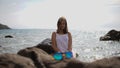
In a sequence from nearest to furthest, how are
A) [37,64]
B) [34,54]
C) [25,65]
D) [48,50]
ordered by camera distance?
[25,65]
[37,64]
[34,54]
[48,50]

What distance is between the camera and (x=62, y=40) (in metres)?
7.47

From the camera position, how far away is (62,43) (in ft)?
24.6

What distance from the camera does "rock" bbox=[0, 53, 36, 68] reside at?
6582 millimetres

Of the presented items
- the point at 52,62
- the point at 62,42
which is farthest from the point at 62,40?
the point at 52,62

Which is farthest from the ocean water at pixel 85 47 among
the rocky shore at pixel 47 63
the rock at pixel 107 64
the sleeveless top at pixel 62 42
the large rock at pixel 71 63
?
the rock at pixel 107 64

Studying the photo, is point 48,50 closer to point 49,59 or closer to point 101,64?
point 49,59

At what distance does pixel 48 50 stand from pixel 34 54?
3.13 metres

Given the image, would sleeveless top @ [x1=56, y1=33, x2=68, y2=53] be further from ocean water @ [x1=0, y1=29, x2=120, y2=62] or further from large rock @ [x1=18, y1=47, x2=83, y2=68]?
ocean water @ [x1=0, y1=29, x2=120, y2=62]

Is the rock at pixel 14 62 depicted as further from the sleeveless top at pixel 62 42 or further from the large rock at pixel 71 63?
the sleeveless top at pixel 62 42

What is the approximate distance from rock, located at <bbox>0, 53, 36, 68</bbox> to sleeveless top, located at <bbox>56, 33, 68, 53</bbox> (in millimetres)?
950

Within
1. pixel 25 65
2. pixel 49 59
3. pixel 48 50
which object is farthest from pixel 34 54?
pixel 48 50

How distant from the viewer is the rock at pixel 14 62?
658 centimetres

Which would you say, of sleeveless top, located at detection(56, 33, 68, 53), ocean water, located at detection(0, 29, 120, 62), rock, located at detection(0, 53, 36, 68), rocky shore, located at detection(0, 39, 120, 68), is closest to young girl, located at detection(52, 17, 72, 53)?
sleeveless top, located at detection(56, 33, 68, 53)

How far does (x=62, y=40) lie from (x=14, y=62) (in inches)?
58.3
